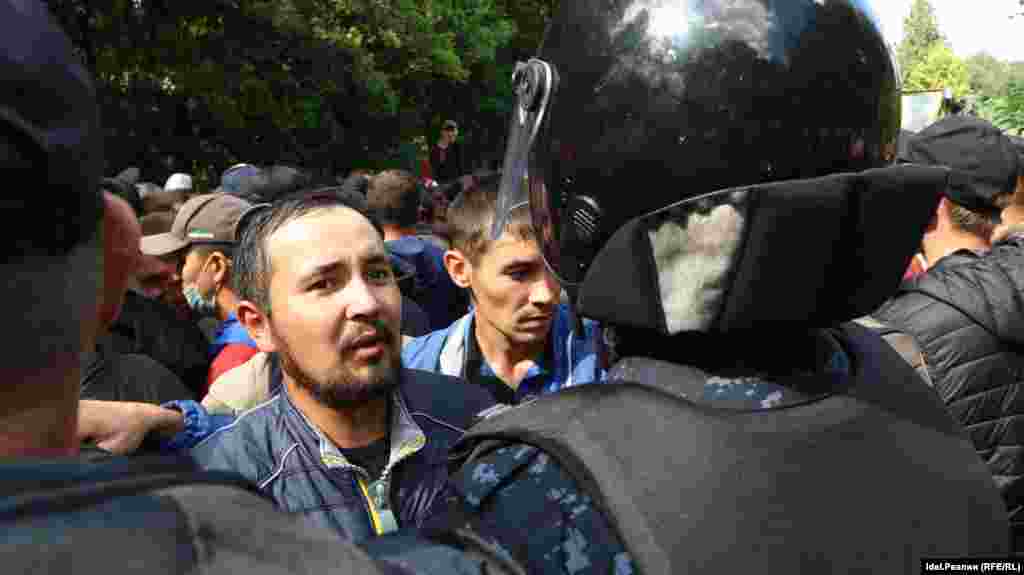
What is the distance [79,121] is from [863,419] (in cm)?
103

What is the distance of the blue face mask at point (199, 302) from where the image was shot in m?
4.63

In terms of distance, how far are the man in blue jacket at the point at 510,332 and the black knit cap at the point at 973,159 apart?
4.54 ft

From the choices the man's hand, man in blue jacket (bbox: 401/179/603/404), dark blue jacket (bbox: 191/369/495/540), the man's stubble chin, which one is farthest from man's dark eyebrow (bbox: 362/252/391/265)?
man in blue jacket (bbox: 401/179/603/404)

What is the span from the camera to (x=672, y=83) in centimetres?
139

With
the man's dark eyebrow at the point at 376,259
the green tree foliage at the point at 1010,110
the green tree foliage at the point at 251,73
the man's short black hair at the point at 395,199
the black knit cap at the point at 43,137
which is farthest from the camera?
the green tree foliage at the point at 251,73

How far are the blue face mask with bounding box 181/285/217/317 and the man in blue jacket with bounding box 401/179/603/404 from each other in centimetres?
152

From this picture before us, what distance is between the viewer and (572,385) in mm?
1463

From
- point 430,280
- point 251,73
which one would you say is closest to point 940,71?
point 251,73

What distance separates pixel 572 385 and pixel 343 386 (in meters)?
1.09

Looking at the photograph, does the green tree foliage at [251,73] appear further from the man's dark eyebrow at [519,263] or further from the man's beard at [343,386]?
the man's beard at [343,386]

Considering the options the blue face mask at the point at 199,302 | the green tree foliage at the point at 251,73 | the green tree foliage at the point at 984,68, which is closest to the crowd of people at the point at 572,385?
the blue face mask at the point at 199,302

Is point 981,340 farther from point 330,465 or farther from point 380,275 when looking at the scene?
point 330,465

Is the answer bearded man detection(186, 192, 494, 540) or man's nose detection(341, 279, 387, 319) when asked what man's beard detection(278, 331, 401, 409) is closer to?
bearded man detection(186, 192, 494, 540)

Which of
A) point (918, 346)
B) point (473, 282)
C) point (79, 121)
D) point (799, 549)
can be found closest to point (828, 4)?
point (799, 549)
